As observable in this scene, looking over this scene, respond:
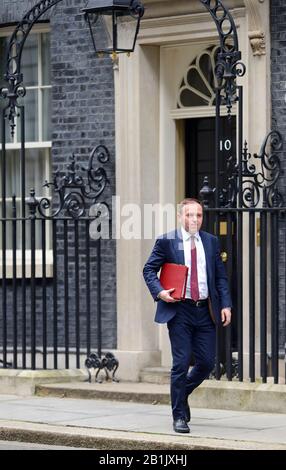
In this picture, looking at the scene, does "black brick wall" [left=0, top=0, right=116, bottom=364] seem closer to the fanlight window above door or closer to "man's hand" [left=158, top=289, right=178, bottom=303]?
the fanlight window above door

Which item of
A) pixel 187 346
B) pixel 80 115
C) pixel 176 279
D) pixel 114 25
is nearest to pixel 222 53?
pixel 114 25

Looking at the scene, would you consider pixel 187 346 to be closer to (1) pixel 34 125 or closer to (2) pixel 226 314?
(2) pixel 226 314

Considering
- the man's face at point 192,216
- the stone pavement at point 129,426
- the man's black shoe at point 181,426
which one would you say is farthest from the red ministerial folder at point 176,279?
the stone pavement at point 129,426

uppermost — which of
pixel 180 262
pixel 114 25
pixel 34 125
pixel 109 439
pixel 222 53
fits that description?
pixel 114 25

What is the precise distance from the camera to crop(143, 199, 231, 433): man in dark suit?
11.8 m

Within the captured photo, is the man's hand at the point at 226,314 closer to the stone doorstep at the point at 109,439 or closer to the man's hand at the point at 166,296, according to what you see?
the man's hand at the point at 166,296

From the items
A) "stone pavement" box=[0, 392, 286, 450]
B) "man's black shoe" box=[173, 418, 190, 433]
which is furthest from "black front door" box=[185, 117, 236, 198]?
"man's black shoe" box=[173, 418, 190, 433]

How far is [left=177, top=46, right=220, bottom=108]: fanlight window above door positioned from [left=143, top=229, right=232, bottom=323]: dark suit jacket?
376 centimetres

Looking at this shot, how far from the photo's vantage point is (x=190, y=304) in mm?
11867

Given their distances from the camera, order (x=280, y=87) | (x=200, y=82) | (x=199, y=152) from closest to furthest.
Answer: (x=280, y=87), (x=200, y=82), (x=199, y=152)

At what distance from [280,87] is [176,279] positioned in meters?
3.32

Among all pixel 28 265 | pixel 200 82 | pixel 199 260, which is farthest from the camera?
pixel 28 265

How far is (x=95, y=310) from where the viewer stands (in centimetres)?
1575
